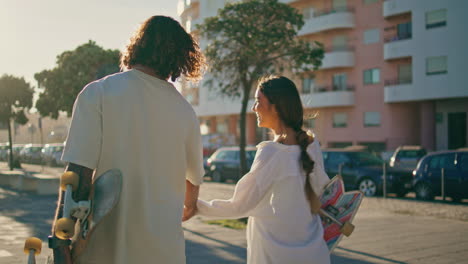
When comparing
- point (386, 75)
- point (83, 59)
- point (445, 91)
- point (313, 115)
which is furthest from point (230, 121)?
point (313, 115)

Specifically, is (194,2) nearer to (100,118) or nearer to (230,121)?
(230,121)

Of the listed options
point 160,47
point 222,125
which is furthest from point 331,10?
point 160,47

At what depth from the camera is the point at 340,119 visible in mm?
45312

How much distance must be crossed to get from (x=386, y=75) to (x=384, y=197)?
81.8 ft

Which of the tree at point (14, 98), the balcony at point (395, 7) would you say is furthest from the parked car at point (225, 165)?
the balcony at point (395, 7)

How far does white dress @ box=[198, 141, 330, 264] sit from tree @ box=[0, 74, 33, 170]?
1160 inches

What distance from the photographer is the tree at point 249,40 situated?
1215 centimetres

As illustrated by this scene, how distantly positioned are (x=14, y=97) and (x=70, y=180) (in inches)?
1232

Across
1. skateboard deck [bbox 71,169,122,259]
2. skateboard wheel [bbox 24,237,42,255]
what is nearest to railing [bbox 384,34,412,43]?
skateboard wheel [bbox 24,237,42,255]

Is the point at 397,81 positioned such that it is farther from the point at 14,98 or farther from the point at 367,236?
the point at 367,236

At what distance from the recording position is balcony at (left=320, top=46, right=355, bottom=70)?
1714 inches

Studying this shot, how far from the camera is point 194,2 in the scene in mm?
60250

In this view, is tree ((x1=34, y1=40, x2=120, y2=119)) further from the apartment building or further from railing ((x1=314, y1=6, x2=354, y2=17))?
railing ((x1=314, y1=6, x2=354, y2=17))

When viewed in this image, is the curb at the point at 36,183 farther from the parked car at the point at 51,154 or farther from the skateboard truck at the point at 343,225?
the parked car at the point at 51,154
